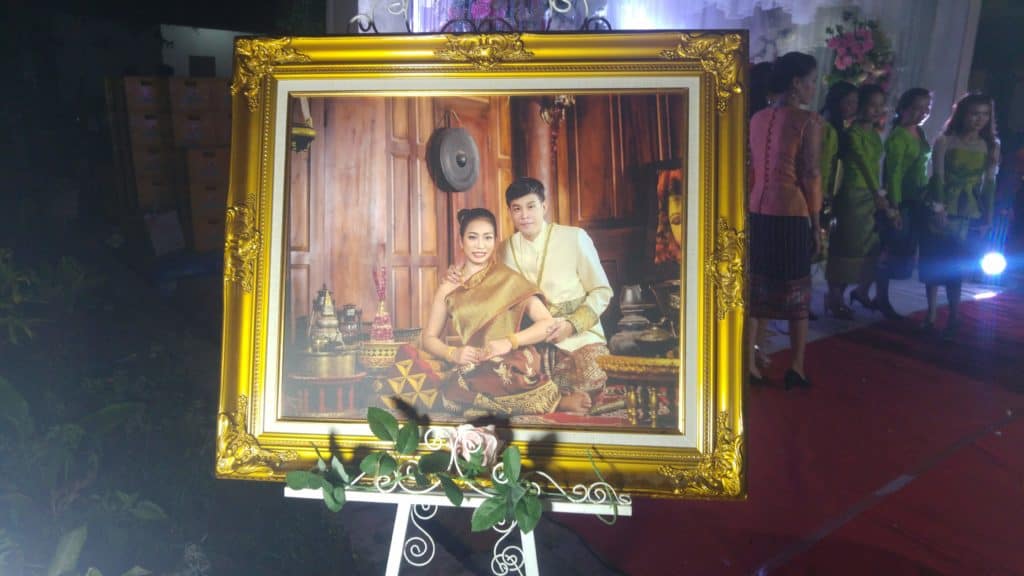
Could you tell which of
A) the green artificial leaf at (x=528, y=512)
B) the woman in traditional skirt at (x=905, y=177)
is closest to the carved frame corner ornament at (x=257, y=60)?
the green artificial leaf at (x=528, y=512)

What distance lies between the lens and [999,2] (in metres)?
3.32

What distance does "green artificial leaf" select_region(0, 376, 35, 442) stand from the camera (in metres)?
1.30

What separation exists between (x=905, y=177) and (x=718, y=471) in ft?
9.52

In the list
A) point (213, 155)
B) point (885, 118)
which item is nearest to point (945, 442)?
point (885, 118)

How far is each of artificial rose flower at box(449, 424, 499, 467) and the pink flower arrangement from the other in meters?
3.06

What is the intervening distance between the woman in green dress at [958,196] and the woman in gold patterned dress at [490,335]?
300cm

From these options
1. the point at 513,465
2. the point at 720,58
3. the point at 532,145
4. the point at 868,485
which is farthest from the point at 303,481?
the point at 868,485

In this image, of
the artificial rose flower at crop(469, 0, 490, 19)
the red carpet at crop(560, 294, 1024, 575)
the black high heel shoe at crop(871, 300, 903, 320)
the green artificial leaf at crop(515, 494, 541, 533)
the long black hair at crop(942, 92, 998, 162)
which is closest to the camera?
the green artificial leaf at crop(515, 494, 541, 533)

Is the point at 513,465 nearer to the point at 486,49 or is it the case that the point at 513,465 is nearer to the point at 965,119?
the point at 486,49

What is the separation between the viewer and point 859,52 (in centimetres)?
334

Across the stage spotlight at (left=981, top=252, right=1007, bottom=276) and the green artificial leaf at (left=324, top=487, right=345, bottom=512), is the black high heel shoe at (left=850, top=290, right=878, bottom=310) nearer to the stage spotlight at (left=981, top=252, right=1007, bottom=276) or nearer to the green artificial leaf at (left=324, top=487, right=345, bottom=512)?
the stage spotlight at (left=981, top=252, right=1007, bottom=276)

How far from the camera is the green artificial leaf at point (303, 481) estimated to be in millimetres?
1191

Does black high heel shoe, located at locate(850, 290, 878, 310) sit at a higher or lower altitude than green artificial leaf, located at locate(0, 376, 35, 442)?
higher

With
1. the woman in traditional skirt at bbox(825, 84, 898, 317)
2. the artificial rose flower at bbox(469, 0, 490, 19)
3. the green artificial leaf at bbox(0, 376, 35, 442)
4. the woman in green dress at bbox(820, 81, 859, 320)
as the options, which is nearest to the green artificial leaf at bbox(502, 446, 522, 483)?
the green artificial leaf at bbox(0, 376, 35, 442)
